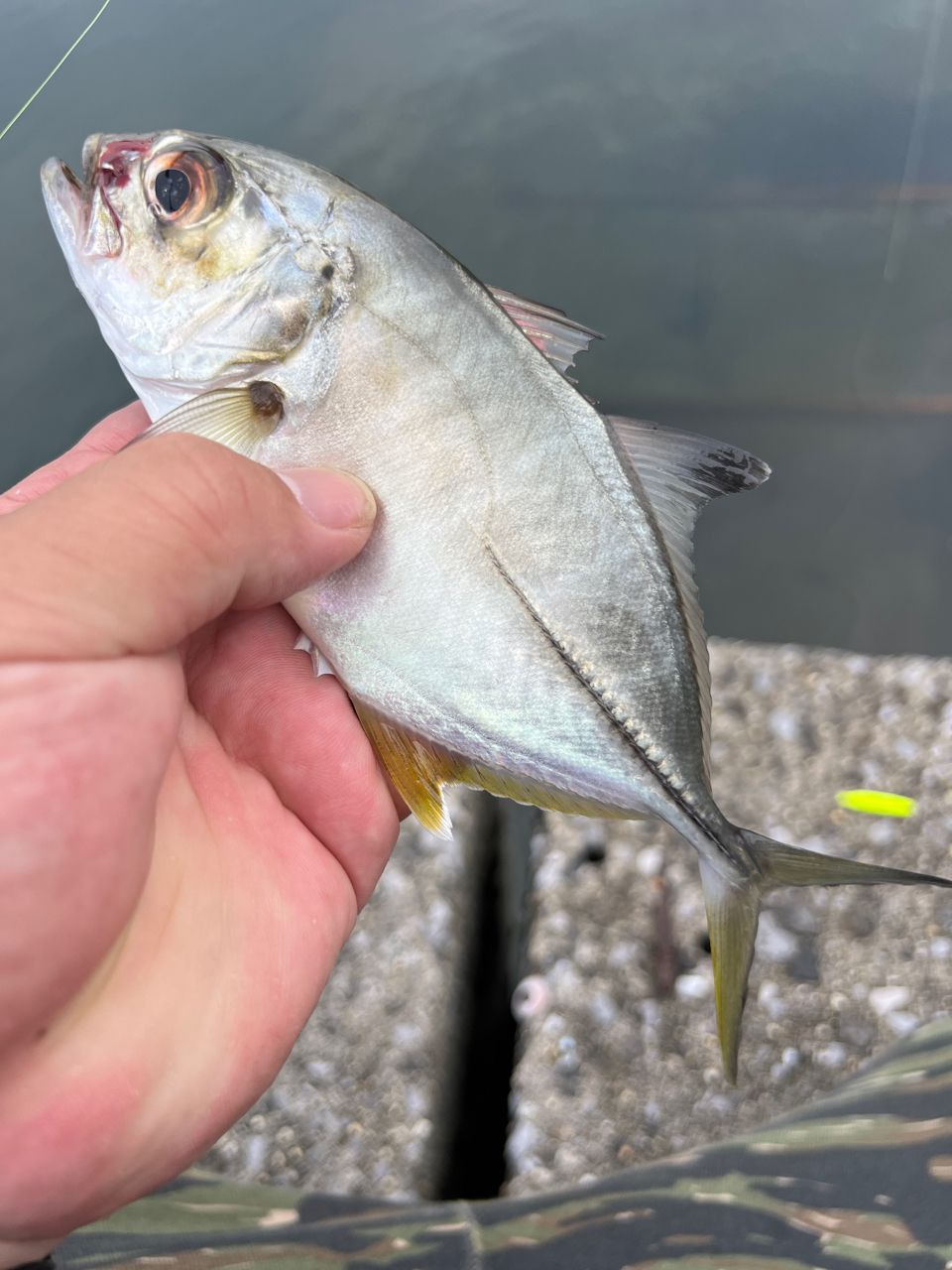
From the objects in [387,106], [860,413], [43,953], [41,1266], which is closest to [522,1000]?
[41,1266]

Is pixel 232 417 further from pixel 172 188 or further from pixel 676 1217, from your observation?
pixel 676 1217

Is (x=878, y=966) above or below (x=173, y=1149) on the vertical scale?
below

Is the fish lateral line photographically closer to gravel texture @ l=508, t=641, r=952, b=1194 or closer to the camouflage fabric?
the camouflage fabric

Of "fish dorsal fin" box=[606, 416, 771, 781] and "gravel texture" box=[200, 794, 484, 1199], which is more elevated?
"fish dorsal fin" box=[606, 416, 771, 781]

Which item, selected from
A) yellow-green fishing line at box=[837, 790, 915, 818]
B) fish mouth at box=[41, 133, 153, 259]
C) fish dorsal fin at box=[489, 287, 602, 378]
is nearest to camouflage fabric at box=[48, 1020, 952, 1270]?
yellow-green fishing line at box=[837, 790, 915, 818]

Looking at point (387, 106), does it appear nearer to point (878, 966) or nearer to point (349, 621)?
point (349, 621)
